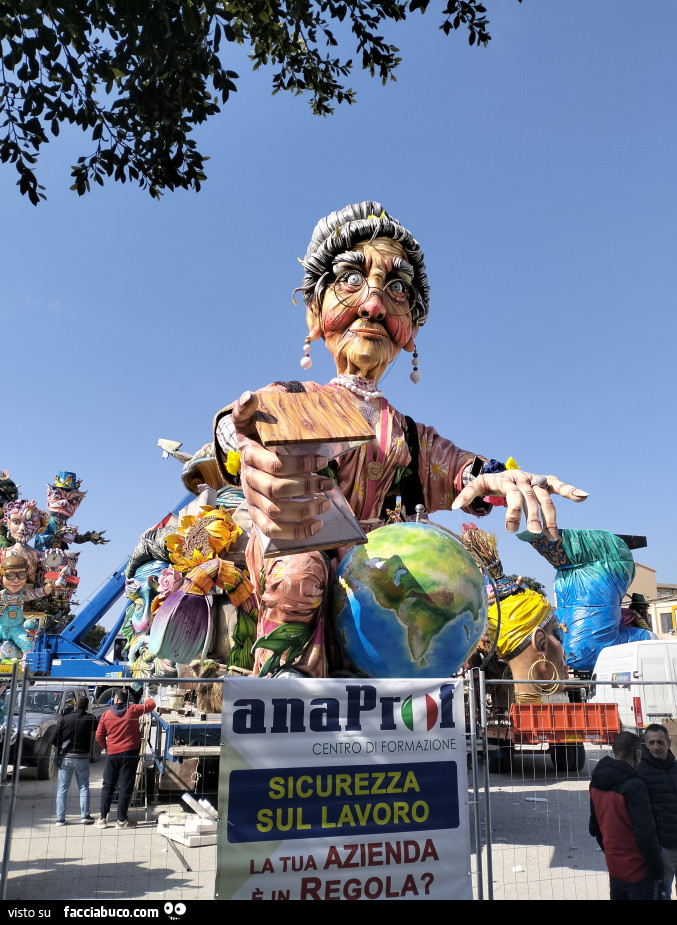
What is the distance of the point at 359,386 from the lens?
11.8 ft

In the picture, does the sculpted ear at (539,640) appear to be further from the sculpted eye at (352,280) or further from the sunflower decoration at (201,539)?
the sculpted eye at (352,280)

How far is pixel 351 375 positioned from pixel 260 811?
83.6 inches

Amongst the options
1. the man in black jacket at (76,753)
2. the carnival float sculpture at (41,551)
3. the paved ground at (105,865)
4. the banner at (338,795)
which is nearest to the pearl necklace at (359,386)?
the banner at (338,795)

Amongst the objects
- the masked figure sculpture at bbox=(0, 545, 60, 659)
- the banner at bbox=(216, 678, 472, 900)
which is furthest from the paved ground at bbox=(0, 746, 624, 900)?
the masked figure sculpture at bbox=(0, 545, 60, 659)

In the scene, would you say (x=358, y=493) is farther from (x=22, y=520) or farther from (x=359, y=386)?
(x=22, y=520)

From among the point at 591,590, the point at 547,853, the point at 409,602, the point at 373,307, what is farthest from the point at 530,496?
the point at 591,590

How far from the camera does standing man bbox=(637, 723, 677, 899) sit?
130 inches

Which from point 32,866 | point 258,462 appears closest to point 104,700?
point 32,866

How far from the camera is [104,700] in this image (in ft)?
40.3

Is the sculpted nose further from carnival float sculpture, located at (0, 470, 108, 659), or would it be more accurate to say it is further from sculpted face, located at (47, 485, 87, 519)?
sculpted face, located at (47, 485, 87, 519)

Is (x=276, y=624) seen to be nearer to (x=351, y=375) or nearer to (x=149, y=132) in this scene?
(x=351, y=375)

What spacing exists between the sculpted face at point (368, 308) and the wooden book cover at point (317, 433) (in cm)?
98

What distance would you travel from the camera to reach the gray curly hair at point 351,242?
3.77 meters

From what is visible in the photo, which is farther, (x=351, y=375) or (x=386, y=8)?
(x=386, y=8)
